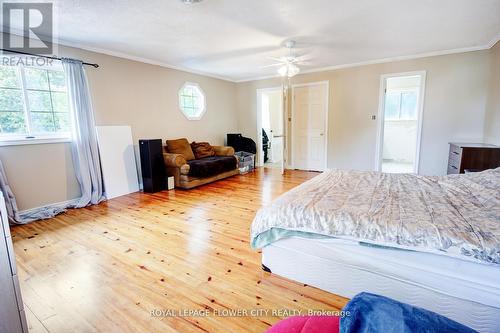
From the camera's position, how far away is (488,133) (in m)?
3.85

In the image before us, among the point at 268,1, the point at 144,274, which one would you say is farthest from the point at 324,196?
the point at 268,1

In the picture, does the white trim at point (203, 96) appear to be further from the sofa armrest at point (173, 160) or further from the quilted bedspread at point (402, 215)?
the quilted bedspread at point (402, 215)

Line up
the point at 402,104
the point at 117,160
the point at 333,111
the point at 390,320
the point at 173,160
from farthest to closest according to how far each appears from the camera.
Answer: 1. the point at 402,104
2. the point at 333,111
3. the point at 173,160
4. the point at 117,160
5. the point at 390,320

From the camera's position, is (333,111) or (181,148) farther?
(333,111)

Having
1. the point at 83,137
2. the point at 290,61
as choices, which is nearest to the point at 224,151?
the point at 290,61

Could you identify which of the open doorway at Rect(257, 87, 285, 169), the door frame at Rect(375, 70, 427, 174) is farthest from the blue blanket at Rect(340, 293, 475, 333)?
the open doorway at Rect(257, 87, 285, 169)

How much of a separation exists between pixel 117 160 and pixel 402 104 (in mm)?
7445

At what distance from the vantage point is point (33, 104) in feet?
10.7

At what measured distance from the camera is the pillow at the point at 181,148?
15.7ft

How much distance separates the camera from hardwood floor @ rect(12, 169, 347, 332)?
4.81 ft

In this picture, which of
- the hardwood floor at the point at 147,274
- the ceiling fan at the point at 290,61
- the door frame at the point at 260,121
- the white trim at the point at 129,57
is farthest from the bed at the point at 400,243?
the door frame at the point at 260,121

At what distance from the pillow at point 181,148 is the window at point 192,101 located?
0.77m

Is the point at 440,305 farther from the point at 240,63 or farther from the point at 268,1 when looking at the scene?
the point at 240,63

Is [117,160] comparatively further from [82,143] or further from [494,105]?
[494,105]
